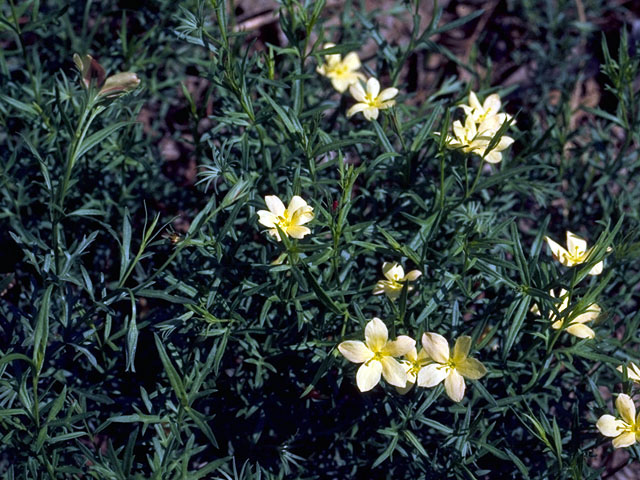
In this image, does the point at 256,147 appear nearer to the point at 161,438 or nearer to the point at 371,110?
the point at 371,110

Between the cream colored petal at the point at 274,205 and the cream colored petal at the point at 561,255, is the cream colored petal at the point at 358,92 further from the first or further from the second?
the cream colored petal at the point at 561,255

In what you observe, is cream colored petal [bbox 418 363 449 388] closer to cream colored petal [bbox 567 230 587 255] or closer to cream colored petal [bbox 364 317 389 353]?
cream colored petal [bbox 364 317 389 353]

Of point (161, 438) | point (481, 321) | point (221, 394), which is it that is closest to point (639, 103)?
point (481, 321)

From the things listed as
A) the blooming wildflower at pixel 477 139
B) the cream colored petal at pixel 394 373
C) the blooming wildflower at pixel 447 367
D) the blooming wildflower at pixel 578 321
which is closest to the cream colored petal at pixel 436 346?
the blooming wildflower at pixel 447 367

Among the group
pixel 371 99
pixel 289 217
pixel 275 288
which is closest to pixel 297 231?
pixel 289 217

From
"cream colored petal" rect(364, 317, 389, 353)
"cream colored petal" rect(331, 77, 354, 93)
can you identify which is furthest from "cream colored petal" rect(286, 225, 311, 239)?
"cream colored petal" rect(331, 77, 354, 93)

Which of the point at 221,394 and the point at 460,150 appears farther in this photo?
the point at 221,394

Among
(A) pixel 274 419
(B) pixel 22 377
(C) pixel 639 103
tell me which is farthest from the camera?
(C) pixel 639 103
